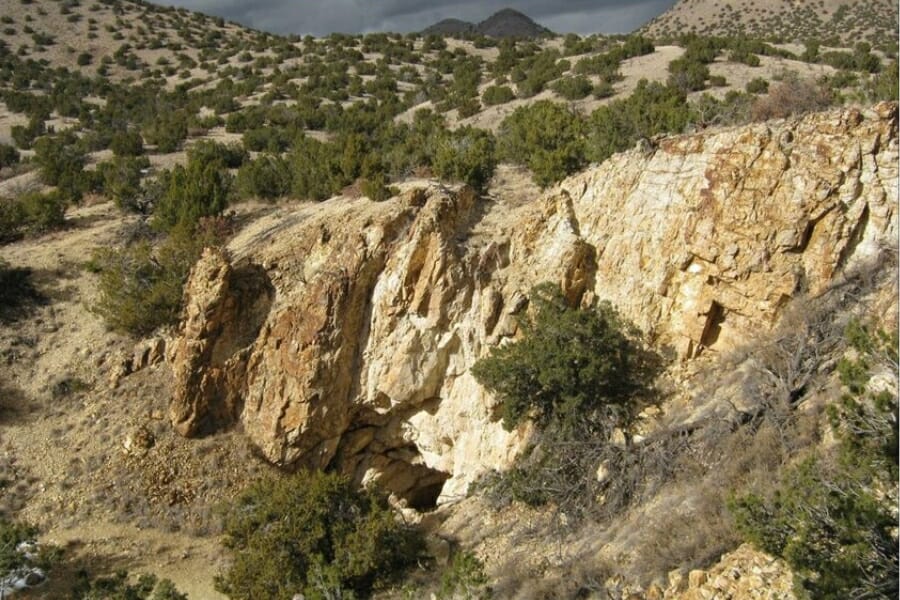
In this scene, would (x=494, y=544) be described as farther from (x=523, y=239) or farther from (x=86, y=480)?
(x=86, y=480)

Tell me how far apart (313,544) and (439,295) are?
22.3ft

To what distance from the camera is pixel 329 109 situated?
3756 cm

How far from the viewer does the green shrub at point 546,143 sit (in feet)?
55.1

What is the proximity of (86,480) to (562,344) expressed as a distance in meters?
12.1

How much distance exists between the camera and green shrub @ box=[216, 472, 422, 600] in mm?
10508

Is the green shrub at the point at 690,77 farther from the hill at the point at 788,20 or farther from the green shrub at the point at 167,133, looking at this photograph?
the green shrub at the point at 167,133

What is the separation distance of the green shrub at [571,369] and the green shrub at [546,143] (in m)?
4.81

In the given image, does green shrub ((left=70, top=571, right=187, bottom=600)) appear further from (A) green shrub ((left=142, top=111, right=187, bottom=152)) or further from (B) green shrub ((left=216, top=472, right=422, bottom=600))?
(A) green shrub ((left=142, top=111, right=187, bottom=152))

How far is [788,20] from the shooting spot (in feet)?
184

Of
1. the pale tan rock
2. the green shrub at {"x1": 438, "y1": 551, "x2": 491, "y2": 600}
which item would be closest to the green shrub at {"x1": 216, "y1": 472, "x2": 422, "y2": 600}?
the green shrub at {"x1": 438, "y1": 551, "x2": 491, "y2": 600}

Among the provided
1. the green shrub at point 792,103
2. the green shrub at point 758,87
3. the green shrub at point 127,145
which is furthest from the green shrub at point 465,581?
the green shrub at point 127,145

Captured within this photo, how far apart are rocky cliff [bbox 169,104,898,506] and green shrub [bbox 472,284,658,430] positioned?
0.79 metres

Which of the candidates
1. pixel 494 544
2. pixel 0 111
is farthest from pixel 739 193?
pixel 0 111

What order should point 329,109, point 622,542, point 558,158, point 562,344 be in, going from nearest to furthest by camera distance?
1. point 622,542
2. point 562,344
3. point 558,158
4. point 329,109
